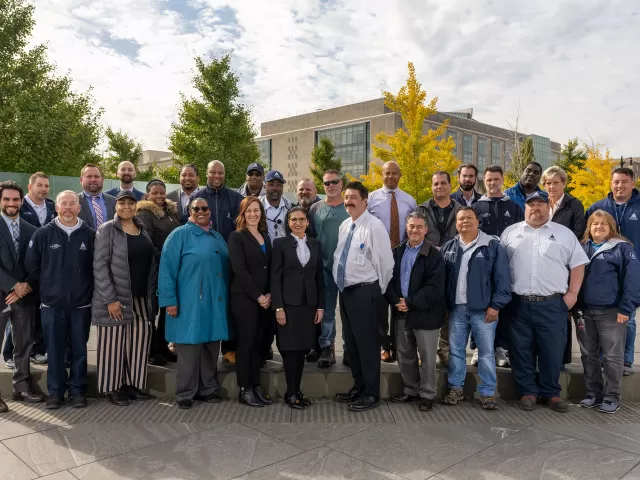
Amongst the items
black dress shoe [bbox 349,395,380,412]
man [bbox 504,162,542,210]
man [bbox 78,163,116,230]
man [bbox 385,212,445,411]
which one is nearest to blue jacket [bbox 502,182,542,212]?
man [bbox 504,162,542,210]

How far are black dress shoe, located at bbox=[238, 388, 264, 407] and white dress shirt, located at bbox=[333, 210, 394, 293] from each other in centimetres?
149

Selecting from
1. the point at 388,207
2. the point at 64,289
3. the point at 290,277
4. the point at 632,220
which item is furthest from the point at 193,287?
the point at 632,220

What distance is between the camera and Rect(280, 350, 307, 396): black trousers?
4.67 m

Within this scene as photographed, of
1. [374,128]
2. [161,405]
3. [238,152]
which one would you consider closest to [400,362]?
[161,405]

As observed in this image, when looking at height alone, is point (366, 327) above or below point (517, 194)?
below

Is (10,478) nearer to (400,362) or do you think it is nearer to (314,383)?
(314,383)

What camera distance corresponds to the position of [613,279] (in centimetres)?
465

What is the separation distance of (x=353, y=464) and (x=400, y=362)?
154 cm

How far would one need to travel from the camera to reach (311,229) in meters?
5.55

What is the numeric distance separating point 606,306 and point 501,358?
4.54ft

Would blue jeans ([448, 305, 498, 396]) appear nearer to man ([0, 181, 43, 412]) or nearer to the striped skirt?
the striped skirt

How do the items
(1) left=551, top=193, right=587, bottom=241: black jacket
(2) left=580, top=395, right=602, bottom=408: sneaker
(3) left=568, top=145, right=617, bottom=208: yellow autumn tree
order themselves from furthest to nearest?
(3) left=568, top=145, right=617, bottom=208: yellow autumn tree, (1) left=551, top=193, right=587, bottom=241: black jacket, (2) left=580, top=395, right=602, bottom=408: sneaker

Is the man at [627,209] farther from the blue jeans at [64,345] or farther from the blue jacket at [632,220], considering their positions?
the blue jeans at [64,345]

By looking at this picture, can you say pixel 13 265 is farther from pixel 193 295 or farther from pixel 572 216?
pixel 572 216
